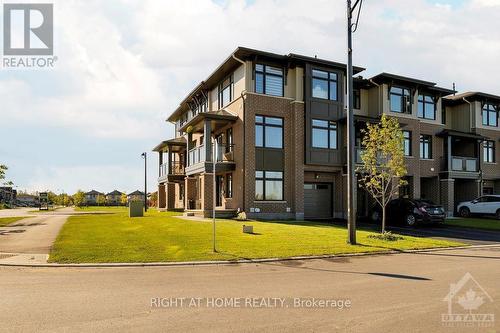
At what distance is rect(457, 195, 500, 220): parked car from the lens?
28656 millimetres

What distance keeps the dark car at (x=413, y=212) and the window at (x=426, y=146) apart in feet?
29.0

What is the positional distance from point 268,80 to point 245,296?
64.6 ft

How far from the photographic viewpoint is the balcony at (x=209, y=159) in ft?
82.9

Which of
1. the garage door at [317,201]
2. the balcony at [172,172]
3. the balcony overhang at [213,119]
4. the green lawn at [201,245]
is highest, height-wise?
the balcony overhang at [213,119]

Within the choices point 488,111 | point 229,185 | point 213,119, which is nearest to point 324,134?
point 229,185

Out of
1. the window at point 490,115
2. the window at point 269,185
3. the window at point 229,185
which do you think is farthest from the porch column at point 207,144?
the window at point 490,115

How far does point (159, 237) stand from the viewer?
1557 cm

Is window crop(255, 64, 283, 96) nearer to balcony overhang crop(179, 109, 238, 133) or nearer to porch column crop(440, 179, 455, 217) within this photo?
balcony overhang crop(179, 109, 238, 133)

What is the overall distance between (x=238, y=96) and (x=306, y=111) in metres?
4.28

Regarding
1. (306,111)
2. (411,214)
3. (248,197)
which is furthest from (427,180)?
(248,197)

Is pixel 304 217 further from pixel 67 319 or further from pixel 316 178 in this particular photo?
pixel 67 319

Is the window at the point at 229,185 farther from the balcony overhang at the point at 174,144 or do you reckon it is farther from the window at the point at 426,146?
the window at the point at 426,146

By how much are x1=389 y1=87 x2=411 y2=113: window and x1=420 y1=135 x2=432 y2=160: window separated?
3016mm

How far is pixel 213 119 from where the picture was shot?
25672 mm
